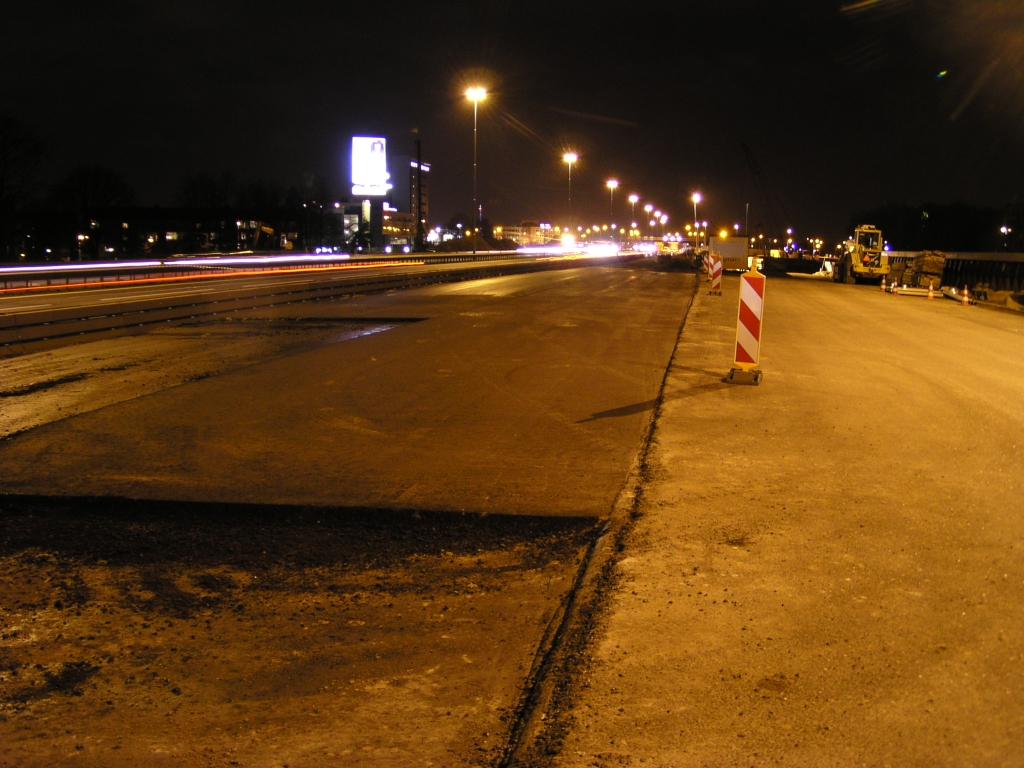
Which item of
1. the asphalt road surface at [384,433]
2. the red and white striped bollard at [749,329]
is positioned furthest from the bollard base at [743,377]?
the asphalt road surface at [384,433]

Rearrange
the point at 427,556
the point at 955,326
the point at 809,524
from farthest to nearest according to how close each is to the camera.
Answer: the point at 955,326, the point at 809,524, the point at 427,556

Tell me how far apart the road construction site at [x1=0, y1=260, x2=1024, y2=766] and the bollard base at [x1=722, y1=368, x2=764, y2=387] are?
0.25m

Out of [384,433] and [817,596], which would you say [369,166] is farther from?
[817,596]

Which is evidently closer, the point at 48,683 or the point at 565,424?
the point at 48,683

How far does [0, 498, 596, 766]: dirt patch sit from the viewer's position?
13.3 ft

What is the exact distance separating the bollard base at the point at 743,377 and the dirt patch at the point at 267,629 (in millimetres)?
6955

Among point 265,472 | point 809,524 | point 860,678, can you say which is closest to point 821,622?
point 860,678

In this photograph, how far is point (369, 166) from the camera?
11462 cm

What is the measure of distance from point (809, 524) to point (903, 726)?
2.87m

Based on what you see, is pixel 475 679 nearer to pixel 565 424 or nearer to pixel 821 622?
pixel 821 622

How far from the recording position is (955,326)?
953 inches

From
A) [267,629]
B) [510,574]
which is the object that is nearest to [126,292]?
[510,574]

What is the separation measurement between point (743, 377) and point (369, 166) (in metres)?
107

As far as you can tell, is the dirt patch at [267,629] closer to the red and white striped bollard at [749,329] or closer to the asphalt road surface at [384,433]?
the asphalt road surface at [384,433]
